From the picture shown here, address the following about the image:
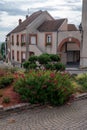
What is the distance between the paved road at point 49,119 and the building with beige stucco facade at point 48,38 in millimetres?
27774

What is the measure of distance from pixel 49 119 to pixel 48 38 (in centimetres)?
3127

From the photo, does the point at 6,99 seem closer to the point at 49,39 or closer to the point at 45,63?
the point at 45,63

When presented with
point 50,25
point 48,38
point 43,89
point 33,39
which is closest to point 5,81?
point 43,89

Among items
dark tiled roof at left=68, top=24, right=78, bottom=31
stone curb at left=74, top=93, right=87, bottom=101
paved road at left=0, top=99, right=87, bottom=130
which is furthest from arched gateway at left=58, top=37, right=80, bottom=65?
paved road at left=0, top=99, right=87, bottom=130

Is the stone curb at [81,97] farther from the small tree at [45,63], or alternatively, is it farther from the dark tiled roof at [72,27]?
the dark tiled roof at [72,27]

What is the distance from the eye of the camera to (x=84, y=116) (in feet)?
29.4

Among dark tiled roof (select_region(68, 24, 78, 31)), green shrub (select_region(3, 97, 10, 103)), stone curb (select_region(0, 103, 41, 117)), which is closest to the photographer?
stone curb (select_region(0, 103, 41, 117))

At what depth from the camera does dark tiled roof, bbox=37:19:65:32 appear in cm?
3830

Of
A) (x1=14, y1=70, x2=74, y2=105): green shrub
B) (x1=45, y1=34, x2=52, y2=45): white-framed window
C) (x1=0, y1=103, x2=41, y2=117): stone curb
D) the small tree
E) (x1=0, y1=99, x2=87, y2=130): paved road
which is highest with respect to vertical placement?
(x1=45, y1=34, x2=52, y2=45): white-framed window

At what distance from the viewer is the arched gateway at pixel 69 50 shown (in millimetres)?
37625

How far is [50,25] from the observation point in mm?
39469

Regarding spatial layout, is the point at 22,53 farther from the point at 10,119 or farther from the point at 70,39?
the point at 10,119

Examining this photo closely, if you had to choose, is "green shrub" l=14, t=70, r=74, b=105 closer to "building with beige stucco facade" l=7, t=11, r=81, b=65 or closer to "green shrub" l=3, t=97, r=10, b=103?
"green shrub" l=3, t=97, r=10, b=103

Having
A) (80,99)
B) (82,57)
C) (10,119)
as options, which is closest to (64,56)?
(82,57)
